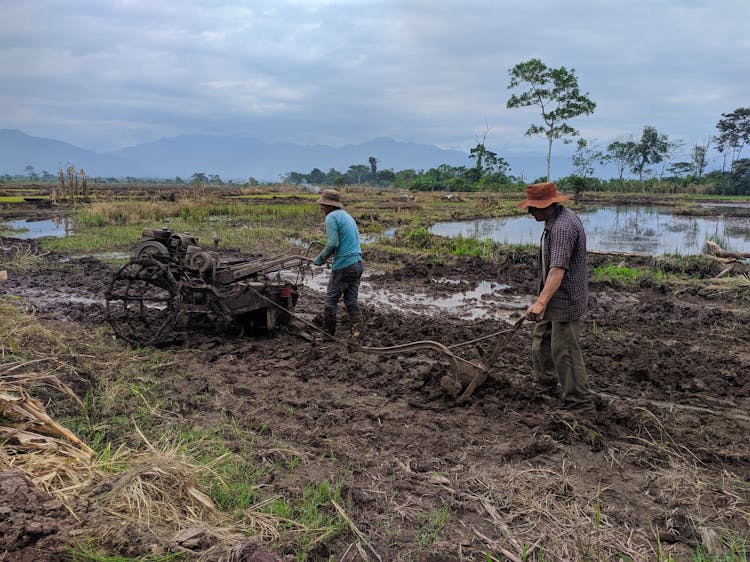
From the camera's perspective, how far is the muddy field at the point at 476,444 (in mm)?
2744

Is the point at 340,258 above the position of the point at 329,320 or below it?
above

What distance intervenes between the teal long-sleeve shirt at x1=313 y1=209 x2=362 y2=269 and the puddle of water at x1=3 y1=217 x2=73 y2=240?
15085 mm

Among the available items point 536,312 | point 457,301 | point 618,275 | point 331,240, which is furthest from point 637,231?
point 536,312

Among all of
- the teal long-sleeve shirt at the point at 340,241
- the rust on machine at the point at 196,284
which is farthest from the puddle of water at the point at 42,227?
the teal long-sleeve shirt at the point at 340,241

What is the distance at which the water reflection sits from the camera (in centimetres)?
1738

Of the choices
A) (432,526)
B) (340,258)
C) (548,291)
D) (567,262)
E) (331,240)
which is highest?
(331,240)

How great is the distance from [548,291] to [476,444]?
1330mm

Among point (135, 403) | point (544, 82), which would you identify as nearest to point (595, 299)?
point (135, 403)

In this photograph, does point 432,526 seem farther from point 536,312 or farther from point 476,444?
point 536,312

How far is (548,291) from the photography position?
416 centimetres

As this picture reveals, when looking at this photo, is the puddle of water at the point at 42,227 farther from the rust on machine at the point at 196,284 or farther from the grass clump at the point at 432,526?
the grass clump at the point at 432,526

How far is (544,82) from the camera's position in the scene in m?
34.7

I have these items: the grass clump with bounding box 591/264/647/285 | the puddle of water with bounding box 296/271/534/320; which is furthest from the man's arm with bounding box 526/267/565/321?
the grass clump with bounding box 591/264/647/285

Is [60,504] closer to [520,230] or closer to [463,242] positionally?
[463,242]
